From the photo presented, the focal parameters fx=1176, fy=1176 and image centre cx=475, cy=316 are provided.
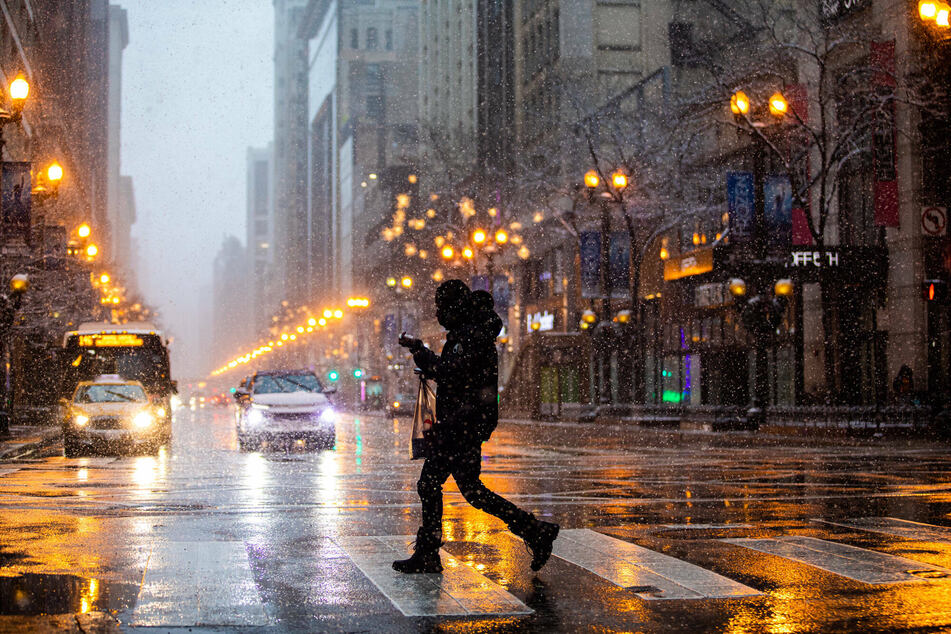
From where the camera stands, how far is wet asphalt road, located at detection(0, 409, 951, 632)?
6621 millimetres

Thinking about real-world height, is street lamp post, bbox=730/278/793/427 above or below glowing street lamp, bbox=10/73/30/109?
below

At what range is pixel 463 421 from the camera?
25.5 ft

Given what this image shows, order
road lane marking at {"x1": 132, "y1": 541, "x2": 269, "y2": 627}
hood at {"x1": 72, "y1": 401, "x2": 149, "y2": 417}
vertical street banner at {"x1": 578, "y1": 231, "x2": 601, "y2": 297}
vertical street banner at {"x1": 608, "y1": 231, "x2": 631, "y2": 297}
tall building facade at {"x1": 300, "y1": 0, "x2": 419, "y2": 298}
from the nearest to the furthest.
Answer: road lane marking at {"x1": 132, "y1": 541, "x2": 269, "y2": 627} → hood at {"x1": 72, "y1": 401, "x2": 149, "y2": 417} → vertical street banner at {"x1": 608, "y1": 231, "x2": 631, "y2": 297} → vertical street banner at {"x1": 578, "y1": 231, "x2": 601, "y2": 297} → tall building facade at {"x1": 300, "y1": 0, "x2": 419, "y2": 298}

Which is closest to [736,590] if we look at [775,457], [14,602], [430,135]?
[14,602]

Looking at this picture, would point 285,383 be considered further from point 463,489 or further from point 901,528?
point 463,489

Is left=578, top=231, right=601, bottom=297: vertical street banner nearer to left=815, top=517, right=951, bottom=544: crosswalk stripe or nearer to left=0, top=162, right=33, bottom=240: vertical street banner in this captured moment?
left=0, top=162, right=33, bottom=240: vertical street banner

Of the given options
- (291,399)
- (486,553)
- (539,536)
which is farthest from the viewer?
(291,399)

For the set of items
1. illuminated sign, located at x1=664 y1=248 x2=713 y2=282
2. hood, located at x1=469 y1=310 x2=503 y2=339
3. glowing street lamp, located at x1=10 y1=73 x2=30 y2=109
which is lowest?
hood, located at x1=469 y1=310 x2=503 y2=339

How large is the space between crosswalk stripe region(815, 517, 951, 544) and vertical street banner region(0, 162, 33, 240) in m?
23.6

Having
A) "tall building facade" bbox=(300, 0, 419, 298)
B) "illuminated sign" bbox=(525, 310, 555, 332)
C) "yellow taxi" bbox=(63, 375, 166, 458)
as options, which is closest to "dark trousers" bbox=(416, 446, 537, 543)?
"yellow taxi" bbox=(63, 375, 166, 458)

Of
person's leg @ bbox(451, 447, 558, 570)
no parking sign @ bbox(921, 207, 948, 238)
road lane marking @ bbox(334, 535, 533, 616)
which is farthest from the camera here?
no parking sign @ bbox(921, 207, 948, 238)

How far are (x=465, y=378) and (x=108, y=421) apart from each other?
1956 centimetres

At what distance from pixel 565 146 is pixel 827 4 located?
22936mm

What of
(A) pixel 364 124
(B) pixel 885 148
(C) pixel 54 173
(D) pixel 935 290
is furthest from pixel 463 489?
(A) pixel 364 124
